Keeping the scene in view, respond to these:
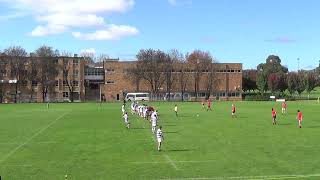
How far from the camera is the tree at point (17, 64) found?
5719 inches

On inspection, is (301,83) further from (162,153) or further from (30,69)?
(162,153)

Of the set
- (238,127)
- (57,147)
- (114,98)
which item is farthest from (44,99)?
(57,147)

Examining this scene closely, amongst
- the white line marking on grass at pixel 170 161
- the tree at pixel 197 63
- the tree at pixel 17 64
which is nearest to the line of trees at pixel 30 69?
the tree at pixel 17 64

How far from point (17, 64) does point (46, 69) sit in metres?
7.63

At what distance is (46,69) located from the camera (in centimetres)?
14712

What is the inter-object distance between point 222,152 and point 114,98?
120299 millimetres

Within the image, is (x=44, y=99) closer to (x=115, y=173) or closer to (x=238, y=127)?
(x=238, y=127)

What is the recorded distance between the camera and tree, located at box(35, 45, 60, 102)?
147 meters

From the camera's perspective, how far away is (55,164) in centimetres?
2866

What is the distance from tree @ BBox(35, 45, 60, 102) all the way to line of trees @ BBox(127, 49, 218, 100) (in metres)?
20.4

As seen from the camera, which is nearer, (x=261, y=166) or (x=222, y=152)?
(x=261, y=166)

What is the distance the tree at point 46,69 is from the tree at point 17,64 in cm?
415

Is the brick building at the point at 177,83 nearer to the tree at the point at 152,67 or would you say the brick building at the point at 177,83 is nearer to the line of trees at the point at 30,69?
the tree at the point at 152,67

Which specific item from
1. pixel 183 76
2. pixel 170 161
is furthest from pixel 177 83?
pixel 170 161
